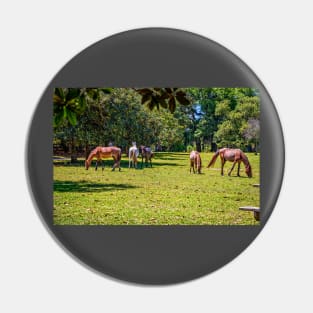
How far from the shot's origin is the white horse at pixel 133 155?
9.72 metres

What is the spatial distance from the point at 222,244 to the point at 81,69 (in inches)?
75.7

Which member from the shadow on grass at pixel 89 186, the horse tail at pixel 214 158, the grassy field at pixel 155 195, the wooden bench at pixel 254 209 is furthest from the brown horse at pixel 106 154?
the wooden bench at pixel 254 209

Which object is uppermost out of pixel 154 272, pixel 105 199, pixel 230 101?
pixel 230 101

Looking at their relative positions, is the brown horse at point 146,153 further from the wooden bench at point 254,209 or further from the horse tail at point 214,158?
the wooden bench at point 254,209

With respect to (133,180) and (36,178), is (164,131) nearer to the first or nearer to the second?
(133,180)

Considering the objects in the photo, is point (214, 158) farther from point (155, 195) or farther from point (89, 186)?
point (89, 186)

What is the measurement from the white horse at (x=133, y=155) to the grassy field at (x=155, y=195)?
43 mm

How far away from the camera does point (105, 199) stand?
9.64m

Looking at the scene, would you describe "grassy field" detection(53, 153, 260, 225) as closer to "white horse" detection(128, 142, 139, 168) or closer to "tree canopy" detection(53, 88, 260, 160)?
"white horse" detection(128, 142, 139, 168)

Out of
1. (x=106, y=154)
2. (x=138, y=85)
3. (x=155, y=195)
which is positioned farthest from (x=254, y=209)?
(x=138, y=85)

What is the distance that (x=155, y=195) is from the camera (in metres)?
9.66

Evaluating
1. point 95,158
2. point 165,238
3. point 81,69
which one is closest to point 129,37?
point 81,69

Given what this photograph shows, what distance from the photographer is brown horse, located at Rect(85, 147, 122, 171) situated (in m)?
9.67

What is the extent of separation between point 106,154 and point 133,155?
0.24 meters
